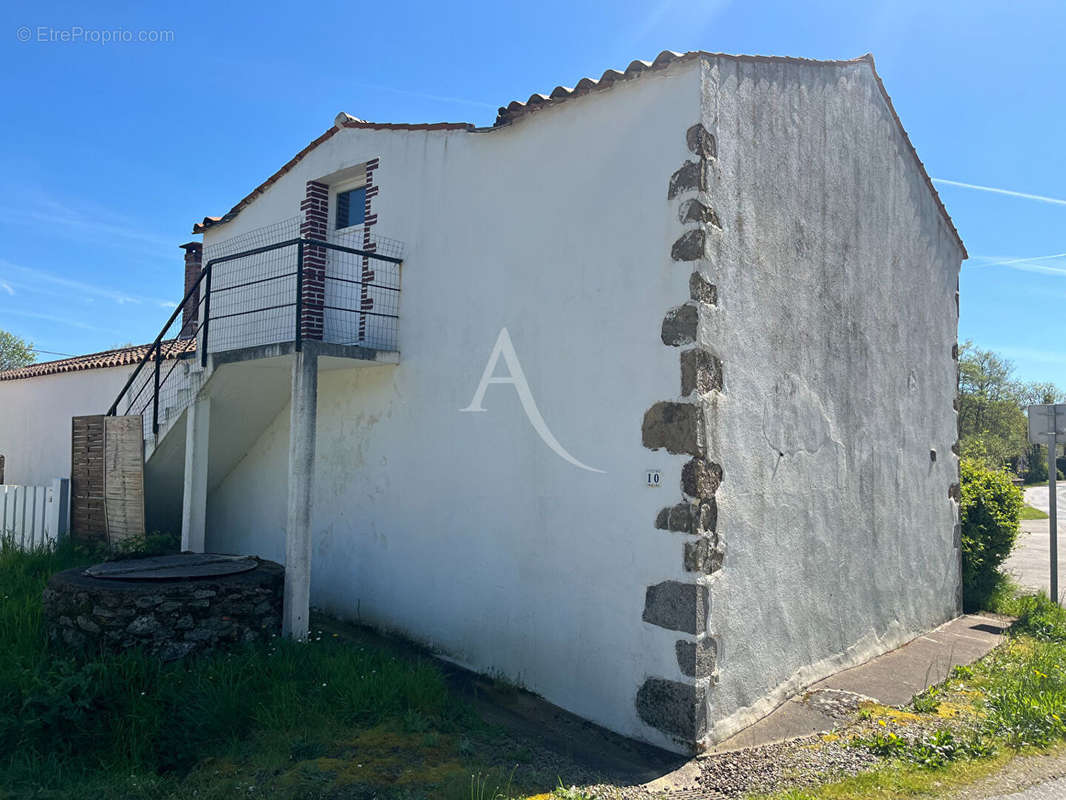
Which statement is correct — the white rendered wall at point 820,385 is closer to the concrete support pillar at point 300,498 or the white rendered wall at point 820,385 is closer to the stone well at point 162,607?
the concrete support pillar at point 300,498

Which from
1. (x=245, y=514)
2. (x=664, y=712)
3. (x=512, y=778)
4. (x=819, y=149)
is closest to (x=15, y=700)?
(x=512, y=778)

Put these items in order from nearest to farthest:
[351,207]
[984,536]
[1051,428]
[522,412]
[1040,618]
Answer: [522,412] → [1040,618] → [351,207] → [1051,428] → [984,536]

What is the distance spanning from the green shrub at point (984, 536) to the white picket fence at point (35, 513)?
11404 mm

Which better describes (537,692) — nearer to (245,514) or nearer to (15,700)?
(15,700)

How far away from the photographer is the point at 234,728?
5.31 meters

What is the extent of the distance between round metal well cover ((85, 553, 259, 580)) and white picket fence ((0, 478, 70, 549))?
3342 millimetres

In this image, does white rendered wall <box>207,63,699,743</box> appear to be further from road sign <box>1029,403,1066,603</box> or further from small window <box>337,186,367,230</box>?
road sign <box>1029,403,1066,603</box>

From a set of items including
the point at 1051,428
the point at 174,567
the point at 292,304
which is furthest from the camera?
the point at 1051,428

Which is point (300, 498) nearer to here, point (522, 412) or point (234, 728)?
point (522, 412)

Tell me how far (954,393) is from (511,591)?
6.61m

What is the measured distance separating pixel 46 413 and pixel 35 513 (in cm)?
411

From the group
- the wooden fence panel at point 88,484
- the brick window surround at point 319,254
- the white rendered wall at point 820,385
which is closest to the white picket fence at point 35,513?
the wooden fence panel at point 88,484

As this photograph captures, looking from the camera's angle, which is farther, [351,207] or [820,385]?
Result: [351,207]

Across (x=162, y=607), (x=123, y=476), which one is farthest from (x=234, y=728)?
(x=123, y=476)
